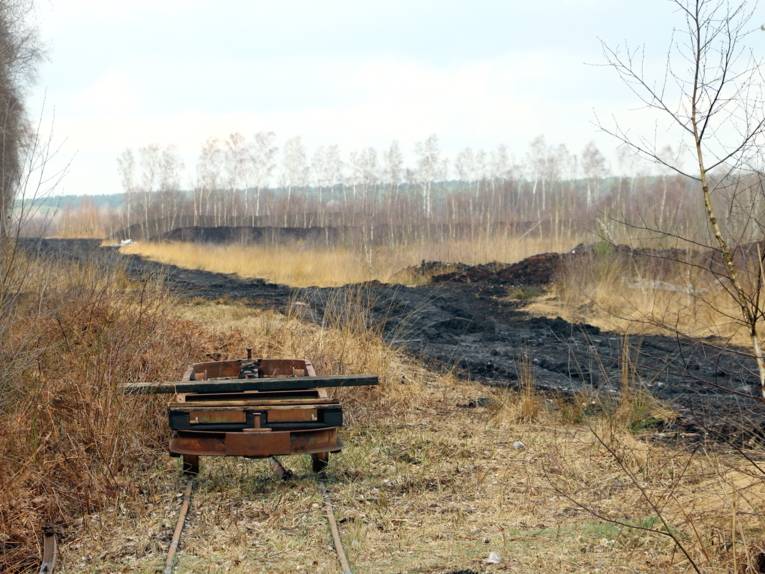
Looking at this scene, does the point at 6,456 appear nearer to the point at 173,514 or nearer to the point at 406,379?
the point at 173,514

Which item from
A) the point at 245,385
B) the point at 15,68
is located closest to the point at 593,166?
the point at 15,68

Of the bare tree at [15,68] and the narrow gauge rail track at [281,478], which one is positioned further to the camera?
the bare tree at [15,68]

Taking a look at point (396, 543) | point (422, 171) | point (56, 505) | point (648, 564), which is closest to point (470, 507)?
point (396, 543)

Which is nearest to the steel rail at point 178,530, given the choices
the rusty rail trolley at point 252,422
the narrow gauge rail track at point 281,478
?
the narrow gauge rail track at point 281,478

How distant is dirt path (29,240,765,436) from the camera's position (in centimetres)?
1128

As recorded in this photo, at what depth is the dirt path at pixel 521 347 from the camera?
11.3 m

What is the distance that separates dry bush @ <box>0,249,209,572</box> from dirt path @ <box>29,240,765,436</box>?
119 centimetres

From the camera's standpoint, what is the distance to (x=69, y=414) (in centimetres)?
841

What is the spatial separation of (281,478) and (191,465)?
81cm

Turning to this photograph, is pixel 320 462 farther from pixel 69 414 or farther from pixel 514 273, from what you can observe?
pixel 514 273

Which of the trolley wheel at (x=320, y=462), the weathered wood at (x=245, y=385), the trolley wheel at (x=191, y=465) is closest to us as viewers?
the trolley wheel at (x=191, y=465)

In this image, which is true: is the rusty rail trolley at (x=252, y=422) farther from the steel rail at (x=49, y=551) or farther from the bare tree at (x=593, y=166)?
the bare tree at (x=593, y=166)

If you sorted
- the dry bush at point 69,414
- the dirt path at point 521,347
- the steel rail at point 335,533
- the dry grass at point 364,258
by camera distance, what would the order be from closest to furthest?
the steel rail at point 335,533, the dry bush at point 69,414, the dirt path at point 521,347, the dry grass at point 364,258

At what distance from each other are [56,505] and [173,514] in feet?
2.98
